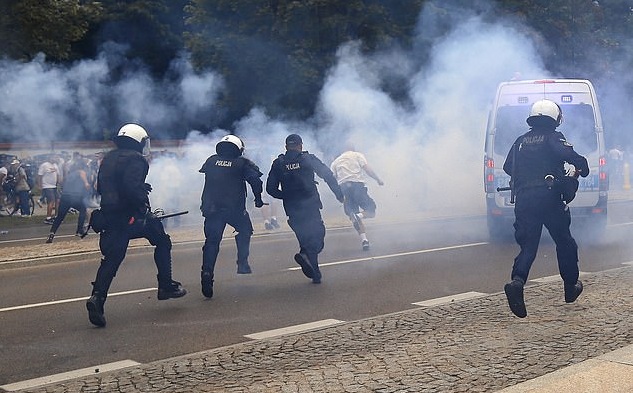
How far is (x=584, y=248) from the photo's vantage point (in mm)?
12602

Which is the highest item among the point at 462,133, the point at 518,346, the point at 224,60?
the point at 224,60

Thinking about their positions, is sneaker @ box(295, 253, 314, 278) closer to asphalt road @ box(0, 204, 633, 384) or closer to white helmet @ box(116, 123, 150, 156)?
→ asphalt road @ box(0, 204, 633, 384)

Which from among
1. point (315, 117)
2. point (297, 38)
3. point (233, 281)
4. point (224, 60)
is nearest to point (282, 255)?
point (233, 281)

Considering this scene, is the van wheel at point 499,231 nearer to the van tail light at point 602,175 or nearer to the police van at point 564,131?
the police van at point 564,131

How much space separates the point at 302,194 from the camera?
32.9 ft

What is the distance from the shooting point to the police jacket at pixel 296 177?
32.8ft

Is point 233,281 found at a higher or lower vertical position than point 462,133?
lower

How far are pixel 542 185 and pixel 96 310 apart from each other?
13.0 feet

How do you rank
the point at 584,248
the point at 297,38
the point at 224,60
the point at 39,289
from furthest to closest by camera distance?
1. the point at 297,38
2. the point at 224,60
3. the point at 584,248
4. the point at 39,289

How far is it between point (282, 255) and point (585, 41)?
1185 cm

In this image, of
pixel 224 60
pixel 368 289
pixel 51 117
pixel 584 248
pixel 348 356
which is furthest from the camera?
pixel 224 60

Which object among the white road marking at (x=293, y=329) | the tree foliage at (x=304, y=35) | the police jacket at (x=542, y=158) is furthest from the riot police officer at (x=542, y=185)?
the tree foliage at (x=304, y=35)

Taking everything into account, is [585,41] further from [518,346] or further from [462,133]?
[518,346]

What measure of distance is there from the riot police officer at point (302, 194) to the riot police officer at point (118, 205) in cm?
212
